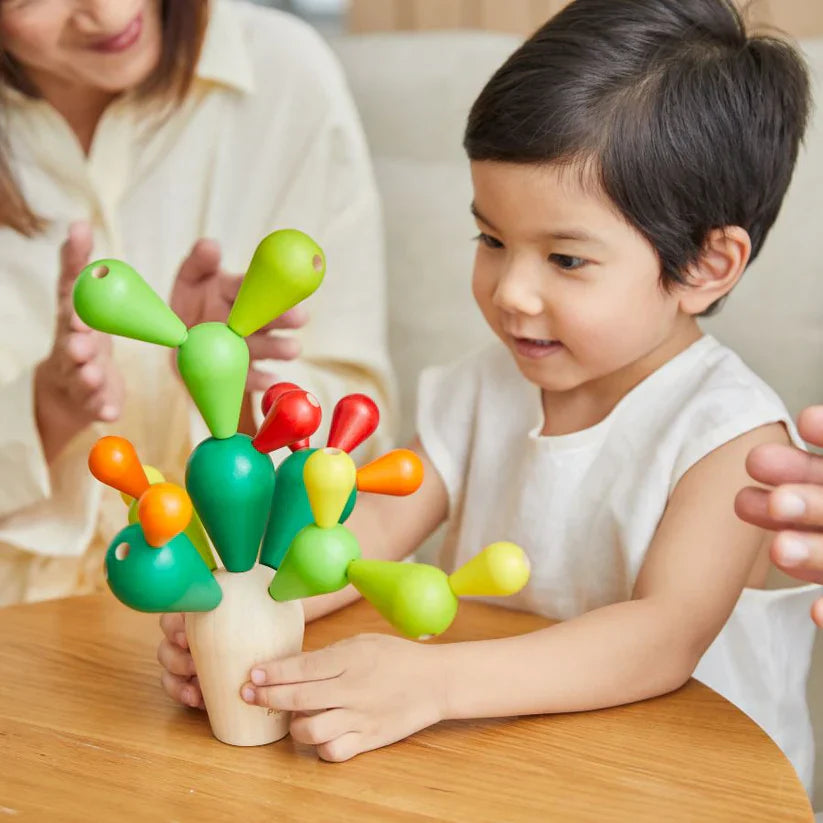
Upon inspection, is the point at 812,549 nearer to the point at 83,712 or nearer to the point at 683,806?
the point at 683,806

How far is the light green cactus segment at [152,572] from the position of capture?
2.05 feet

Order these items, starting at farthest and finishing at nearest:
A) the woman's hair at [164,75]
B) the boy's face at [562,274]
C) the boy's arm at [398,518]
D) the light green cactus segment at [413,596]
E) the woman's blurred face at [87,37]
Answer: the woman's hair at [164,75]
the woman's blurred face at [87,37]
the boy's arm at [398,518]
the boy's face at [562,274]
the light green cactus segment at [413,596]

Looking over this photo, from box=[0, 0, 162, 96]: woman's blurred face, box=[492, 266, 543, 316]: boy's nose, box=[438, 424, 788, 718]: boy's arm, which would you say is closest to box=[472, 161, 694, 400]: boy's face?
box=[492, 266, 543, 316]: boy's nose

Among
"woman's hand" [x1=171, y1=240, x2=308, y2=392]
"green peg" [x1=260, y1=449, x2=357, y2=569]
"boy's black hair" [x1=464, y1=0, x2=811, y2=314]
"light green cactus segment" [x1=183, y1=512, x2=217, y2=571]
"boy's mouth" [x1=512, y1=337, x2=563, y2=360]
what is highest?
"boy's black hair" [x1=464, y1=0, x2=811, y2=314]

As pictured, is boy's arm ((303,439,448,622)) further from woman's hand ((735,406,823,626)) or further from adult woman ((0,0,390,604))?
woman's hand ((735,406,823,626))

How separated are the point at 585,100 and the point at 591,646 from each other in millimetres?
405

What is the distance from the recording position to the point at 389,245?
5.04 ft

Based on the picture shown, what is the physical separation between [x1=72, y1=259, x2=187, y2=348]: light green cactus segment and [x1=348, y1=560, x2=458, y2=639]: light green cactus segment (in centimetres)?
17

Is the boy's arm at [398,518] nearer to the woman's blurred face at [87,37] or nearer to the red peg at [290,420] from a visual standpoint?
the red peg at [290,420]

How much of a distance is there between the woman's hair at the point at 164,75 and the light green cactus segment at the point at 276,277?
2.34 feet

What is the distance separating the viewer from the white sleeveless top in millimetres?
934

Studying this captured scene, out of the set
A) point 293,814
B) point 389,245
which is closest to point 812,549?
point 293,814

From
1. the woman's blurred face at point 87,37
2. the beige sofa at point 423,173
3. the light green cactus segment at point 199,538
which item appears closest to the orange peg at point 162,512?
the light green cactus segment at point 199,538

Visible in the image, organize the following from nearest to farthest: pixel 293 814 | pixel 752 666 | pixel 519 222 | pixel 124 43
Answer: pixel 293 814
pixel 519 222
pixel 752 666
pixel 124 43
